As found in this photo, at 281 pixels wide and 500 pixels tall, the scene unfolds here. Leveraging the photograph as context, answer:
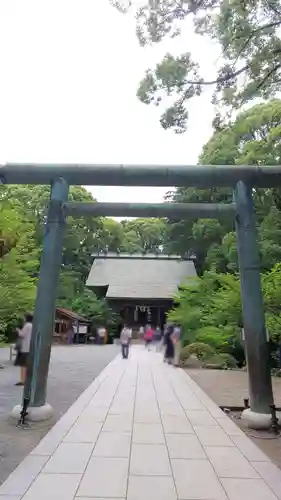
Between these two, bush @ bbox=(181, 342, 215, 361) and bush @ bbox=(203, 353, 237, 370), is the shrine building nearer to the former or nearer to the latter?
bush @ bbox=(181, 342, 215, 361)

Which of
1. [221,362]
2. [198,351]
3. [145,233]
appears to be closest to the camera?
[221,362]

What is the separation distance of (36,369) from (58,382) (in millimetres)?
4748

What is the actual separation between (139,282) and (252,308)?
32024mm

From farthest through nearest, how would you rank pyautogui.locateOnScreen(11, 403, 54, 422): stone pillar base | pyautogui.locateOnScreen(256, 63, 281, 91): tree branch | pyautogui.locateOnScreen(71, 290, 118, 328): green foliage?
pyautogui.locateOnScreen(71, 290, 118, 328): green foliage
pyautogui.locateOnScreen(256, 63, 281, 91): tree branch
pyautogui.locateOnScreen(11, 403, 54, 422): stone pillar base

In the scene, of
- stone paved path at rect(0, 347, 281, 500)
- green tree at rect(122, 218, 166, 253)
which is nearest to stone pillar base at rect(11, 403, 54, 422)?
stone paved path at rect(0, 347, 281, 500)

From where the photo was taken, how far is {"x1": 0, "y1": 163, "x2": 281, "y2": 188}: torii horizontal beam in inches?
303

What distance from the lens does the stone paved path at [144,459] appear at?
4.17 metres

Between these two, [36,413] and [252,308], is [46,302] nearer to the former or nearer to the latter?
[36,413]

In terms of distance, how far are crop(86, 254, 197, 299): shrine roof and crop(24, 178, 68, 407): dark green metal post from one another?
2866 cm

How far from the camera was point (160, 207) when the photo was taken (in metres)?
8.34

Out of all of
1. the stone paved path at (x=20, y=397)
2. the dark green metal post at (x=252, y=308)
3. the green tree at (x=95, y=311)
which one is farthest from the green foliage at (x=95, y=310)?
the dark green metal post at (x=252, y=308)

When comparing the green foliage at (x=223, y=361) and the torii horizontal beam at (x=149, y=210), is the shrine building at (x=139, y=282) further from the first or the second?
the torii horizontal beam at (x=149, y=210)

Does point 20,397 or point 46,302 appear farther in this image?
point 20,397

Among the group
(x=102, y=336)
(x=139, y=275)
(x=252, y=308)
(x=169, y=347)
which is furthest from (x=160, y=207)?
(x=139, y=275)
